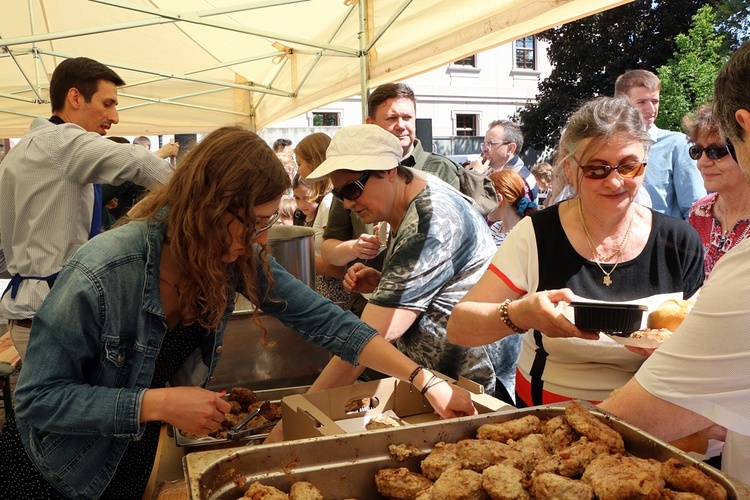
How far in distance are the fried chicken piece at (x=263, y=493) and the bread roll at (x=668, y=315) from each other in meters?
1.08

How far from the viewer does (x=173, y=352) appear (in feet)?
6.15

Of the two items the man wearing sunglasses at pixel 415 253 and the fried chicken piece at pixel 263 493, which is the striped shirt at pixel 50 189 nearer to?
the man wearing sunglasses at pixel 415 253

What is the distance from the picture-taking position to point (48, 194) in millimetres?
3059

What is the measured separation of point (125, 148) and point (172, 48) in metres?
5.12

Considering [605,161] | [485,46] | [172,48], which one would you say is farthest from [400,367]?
[172,48]

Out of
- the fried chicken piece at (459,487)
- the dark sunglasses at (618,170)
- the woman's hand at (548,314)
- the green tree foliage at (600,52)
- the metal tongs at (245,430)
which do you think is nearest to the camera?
the fried chicken piece at (459,487)

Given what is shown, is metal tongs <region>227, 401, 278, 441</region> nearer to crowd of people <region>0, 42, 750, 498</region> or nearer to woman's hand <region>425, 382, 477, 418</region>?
crowd of people <region>0, 42, 750, 498</region>

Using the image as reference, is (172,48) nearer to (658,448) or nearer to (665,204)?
(665,204)

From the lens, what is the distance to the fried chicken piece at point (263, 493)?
3.51ft

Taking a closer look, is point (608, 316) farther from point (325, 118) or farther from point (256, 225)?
point (325, 118)

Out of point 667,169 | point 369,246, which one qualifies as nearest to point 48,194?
point 369,246

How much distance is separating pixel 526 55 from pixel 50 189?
29742 millimetres

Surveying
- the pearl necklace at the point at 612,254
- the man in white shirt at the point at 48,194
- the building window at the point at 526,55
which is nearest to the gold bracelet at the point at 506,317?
the pearl necklace at the point at 612,254

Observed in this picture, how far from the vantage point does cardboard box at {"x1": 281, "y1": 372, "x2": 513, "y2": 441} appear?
5.47ft
